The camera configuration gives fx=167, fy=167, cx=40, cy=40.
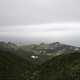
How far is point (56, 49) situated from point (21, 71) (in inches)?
89.1

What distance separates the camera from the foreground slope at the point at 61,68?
231 inches

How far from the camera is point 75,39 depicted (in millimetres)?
9617

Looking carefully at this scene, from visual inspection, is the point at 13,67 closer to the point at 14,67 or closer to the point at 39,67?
the point at 14,67

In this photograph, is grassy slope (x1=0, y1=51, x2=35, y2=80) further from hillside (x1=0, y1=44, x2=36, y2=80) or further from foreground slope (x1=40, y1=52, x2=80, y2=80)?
foreground slope (x1=40, y1=52, x2=80, y2=80)

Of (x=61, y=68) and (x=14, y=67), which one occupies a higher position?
(x=14, y=67)

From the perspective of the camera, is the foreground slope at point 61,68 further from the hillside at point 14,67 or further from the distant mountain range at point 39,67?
the hillside at point 14,67

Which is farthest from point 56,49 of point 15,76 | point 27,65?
point 15,76

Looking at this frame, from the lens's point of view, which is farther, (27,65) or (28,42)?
(28,42)

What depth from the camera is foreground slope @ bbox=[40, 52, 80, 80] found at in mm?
5867

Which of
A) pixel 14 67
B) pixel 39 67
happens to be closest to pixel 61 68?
pixel 39 67

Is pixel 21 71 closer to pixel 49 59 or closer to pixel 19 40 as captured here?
pixel 49 59

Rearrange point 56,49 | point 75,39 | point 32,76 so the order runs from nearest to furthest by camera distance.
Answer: point 32,76
point 56,49
point 75,39

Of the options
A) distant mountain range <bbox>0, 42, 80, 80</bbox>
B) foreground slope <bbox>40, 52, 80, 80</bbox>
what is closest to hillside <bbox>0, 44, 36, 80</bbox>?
distant mountain range <bbox>0, 42, 80, 80</bbox>

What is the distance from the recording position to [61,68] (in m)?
6.00
